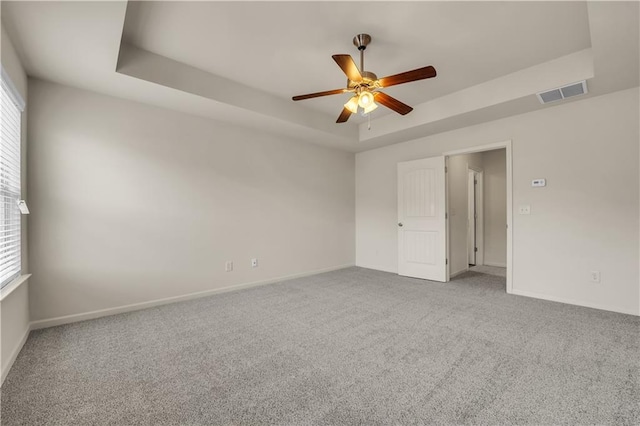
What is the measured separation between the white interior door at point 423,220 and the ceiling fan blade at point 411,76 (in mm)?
2602

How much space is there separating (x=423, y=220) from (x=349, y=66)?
3309 millimetres

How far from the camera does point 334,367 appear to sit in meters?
2.04

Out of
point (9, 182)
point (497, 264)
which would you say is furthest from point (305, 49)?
point (497, 264)

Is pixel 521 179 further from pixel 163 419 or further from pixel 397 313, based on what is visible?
pixel 163 419

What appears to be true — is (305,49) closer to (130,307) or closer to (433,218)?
(433,218)

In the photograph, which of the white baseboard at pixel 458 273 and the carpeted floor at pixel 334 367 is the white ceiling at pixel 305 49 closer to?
the carpeted floor at pixel 334 367

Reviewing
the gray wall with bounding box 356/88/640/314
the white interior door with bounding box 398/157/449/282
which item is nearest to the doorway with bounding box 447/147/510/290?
the white interior door with bounding box 398/157/449/282

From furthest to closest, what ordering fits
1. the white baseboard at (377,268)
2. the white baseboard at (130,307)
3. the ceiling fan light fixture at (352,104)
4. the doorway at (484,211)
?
the doorway at (484,211) → the white baseboard at (377,268) → the white baseboard at (130,307) → the ceiling fan light fixture at (352,104)

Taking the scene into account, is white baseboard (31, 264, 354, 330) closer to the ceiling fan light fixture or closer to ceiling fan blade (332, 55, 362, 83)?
the ceiling fan light fixture

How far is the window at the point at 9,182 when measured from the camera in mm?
2115

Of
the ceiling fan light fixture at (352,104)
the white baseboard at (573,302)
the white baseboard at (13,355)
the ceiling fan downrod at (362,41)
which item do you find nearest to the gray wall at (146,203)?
the white baseboard at (13,355)

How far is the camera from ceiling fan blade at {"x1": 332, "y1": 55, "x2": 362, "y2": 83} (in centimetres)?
211

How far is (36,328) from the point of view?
8.96 ft

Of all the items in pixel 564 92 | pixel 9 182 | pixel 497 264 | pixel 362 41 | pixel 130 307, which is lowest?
pixel 497 264
